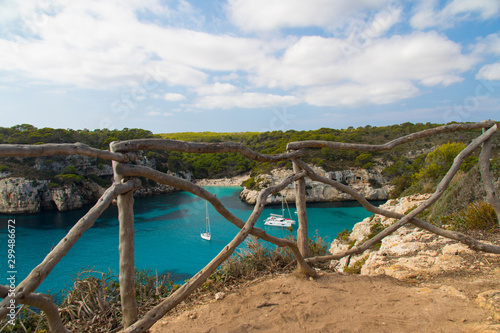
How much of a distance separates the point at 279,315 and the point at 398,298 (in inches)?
39.1

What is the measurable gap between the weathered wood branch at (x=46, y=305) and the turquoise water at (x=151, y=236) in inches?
638

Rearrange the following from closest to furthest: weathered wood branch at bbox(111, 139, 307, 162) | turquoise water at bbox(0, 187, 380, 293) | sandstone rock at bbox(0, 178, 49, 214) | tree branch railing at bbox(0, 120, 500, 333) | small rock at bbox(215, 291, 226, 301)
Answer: tree branch railing at bbox(0, 120, 500, 333) → weathered wood branch at bbox(111, 139, 307, 162) → small rock at bbox(215, 291, 226, 301) → turquoise water at bbox(0, 187, 380, 293) → sandstone rock at bbox(0, 178, 49, 214)

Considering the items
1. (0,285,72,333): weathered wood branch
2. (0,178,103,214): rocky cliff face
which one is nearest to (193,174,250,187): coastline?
(0,178,103,214): rocky cliff face

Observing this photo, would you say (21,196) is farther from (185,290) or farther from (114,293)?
(185,290)

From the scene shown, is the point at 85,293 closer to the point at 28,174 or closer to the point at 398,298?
the point at 398,298

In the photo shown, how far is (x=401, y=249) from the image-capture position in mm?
3916

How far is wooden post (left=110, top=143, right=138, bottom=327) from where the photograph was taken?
1.70 metres

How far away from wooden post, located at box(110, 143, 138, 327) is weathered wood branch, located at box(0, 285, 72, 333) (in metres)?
0.37

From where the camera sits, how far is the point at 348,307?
2.17 meters

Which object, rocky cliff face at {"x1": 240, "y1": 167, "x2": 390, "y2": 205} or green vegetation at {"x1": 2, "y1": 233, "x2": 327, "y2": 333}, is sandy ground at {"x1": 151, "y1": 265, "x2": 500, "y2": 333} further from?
rocky cliff face at {"x1": 240, "y1": 167, "x2": 390, "y2": 205}

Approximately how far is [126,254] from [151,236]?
25.3 m

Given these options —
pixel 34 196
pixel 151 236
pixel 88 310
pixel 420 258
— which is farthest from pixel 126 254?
pixel 34 196

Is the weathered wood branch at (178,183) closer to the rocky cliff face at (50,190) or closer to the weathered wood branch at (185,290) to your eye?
the weathered wood branch at (185,290)

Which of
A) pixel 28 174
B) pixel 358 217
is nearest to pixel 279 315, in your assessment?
pixel 358 217
